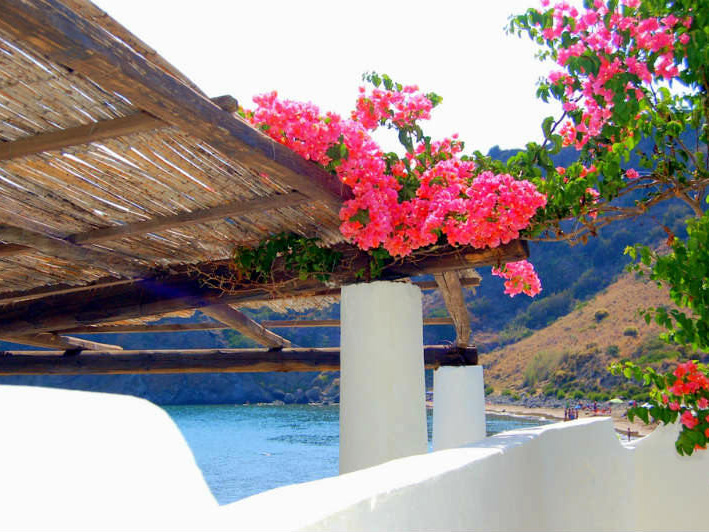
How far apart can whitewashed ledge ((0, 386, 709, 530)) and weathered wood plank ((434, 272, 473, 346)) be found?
6.90ft

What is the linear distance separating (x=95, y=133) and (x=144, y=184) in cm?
62

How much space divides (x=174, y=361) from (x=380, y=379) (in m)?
3.25

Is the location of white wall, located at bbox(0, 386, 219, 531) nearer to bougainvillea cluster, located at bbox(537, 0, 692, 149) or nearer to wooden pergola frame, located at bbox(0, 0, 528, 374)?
wooden pergola frame, located at bbox(0, 0, 528, 374)

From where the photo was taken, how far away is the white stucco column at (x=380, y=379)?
342 cm

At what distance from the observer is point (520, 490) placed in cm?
268

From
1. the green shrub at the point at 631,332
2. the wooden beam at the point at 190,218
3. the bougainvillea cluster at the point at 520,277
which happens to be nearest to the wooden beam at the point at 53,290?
the bougainvillea cluster at the point at 520,277

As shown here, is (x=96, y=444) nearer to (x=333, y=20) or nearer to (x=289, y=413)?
(x=333, y=20)

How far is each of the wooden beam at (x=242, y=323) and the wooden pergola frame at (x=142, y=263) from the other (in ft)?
0.05

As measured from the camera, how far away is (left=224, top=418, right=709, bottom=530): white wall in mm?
1386

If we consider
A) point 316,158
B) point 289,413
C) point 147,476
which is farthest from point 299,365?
point 289,413

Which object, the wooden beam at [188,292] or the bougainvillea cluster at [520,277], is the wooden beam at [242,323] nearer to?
the wooden beam at [188,292]

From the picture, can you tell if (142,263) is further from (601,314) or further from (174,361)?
(601,314)

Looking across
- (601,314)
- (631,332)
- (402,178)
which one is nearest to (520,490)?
(402,178)

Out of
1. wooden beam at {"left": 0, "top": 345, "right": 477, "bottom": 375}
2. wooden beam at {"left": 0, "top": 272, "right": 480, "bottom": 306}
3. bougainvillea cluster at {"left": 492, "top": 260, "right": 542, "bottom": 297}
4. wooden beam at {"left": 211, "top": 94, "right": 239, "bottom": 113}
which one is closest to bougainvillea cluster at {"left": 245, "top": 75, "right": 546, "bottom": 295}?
wooden beam at {"left": 211, "top": 94, "right": 239, "bottom": 113}
